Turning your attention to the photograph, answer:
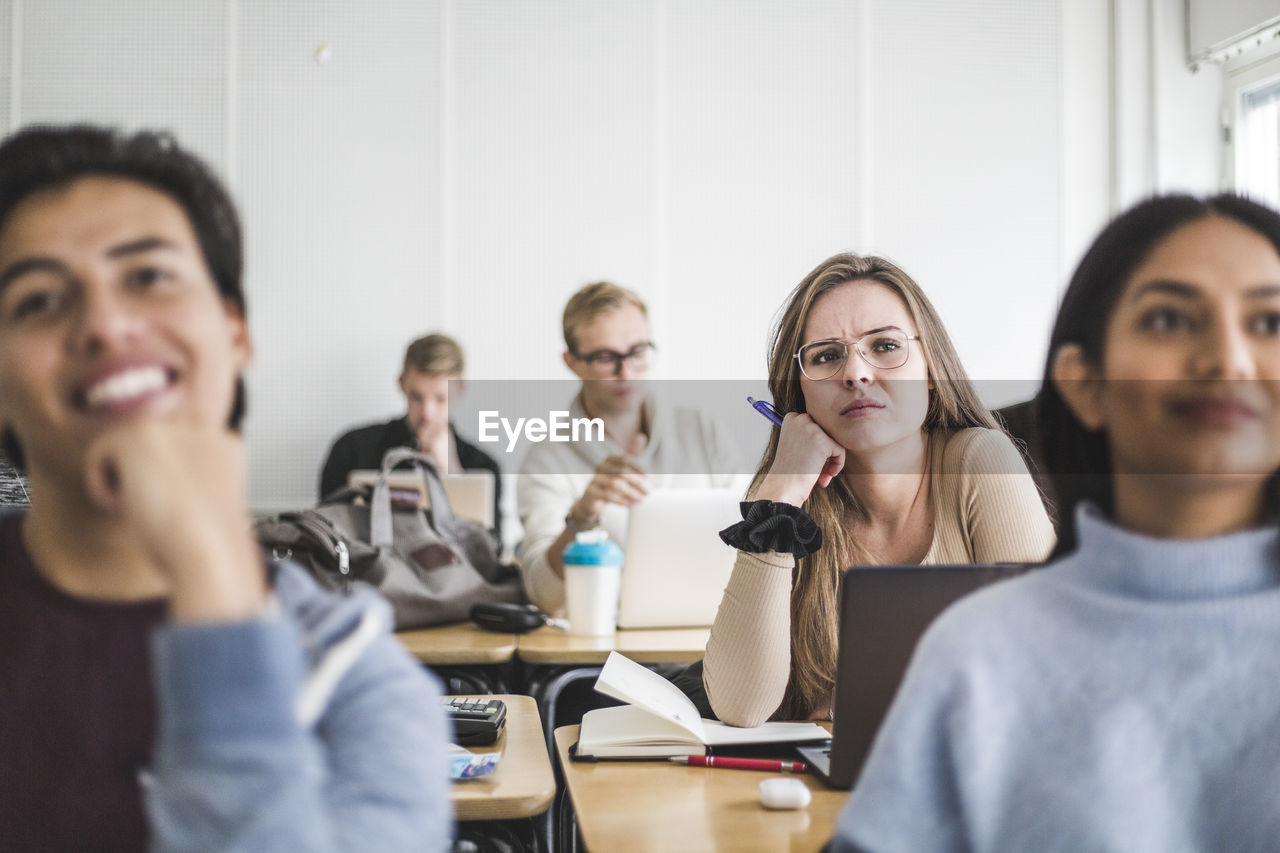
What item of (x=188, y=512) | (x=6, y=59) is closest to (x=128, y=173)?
(x=188, y=512)

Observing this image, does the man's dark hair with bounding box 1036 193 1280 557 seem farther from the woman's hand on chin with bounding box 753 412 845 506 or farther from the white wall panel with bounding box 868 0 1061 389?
the white wall panel with bounding box 868 0 1061 389

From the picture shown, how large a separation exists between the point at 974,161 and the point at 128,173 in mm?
4666

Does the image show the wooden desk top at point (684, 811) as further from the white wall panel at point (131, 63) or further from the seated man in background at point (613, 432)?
the white wall panel at point (131, 63)

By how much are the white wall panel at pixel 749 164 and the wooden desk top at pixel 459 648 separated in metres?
2.60

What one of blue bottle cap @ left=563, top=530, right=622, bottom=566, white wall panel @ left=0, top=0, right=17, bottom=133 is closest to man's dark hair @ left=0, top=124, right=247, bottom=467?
blue bottle cap @ left=563, top=530, right=622, bottom=566

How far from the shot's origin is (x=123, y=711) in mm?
694

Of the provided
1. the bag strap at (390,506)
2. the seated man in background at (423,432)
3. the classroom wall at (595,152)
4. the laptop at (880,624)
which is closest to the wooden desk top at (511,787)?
the laptop at (880,624)

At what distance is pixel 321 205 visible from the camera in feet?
14.6

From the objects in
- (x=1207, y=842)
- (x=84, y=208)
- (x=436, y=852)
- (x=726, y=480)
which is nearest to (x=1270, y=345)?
(x=1207, y=842)

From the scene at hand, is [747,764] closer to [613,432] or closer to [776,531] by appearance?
[776,531]

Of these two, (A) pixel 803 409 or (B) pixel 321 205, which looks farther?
(B) pixel 321 205

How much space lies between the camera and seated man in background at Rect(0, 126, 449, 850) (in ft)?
1.83

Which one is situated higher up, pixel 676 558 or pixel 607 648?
pixel 676 558

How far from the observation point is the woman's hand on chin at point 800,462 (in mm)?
1537
